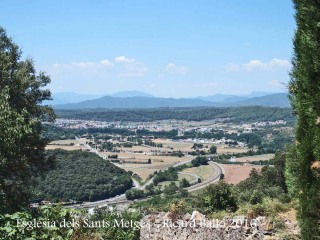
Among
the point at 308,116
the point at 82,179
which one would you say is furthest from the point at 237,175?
the point at 308,116

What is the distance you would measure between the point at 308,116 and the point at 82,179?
47340 mm

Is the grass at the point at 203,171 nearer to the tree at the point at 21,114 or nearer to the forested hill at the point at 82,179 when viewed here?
the forested hill at the point at 82,179

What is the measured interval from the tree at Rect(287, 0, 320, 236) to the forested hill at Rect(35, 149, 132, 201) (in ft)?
102

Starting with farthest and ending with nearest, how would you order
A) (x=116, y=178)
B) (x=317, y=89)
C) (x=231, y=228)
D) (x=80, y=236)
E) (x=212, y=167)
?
(x=212, y=167) → (x=116, y=178) → (x=231, y=228) → (x=80, y=236) → (x=317, y=89)

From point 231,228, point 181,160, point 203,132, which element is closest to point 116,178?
point 181,160

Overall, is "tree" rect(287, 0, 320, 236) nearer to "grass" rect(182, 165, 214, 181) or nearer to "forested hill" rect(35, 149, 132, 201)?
"forested hill" rect(35, 149, 132, 201)

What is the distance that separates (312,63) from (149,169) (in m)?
89.1

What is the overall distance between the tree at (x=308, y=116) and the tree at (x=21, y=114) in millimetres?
6875

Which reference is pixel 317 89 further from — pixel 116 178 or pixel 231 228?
pixel 116 178

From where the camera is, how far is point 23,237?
17.2 feet

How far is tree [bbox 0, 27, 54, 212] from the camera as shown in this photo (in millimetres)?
10805

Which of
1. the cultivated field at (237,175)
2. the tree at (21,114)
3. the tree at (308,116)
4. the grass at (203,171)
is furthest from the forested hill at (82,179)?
the tree at (308,116)

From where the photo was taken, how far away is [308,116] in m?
5.82

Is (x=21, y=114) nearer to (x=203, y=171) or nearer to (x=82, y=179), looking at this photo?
(x=82, y=179)
